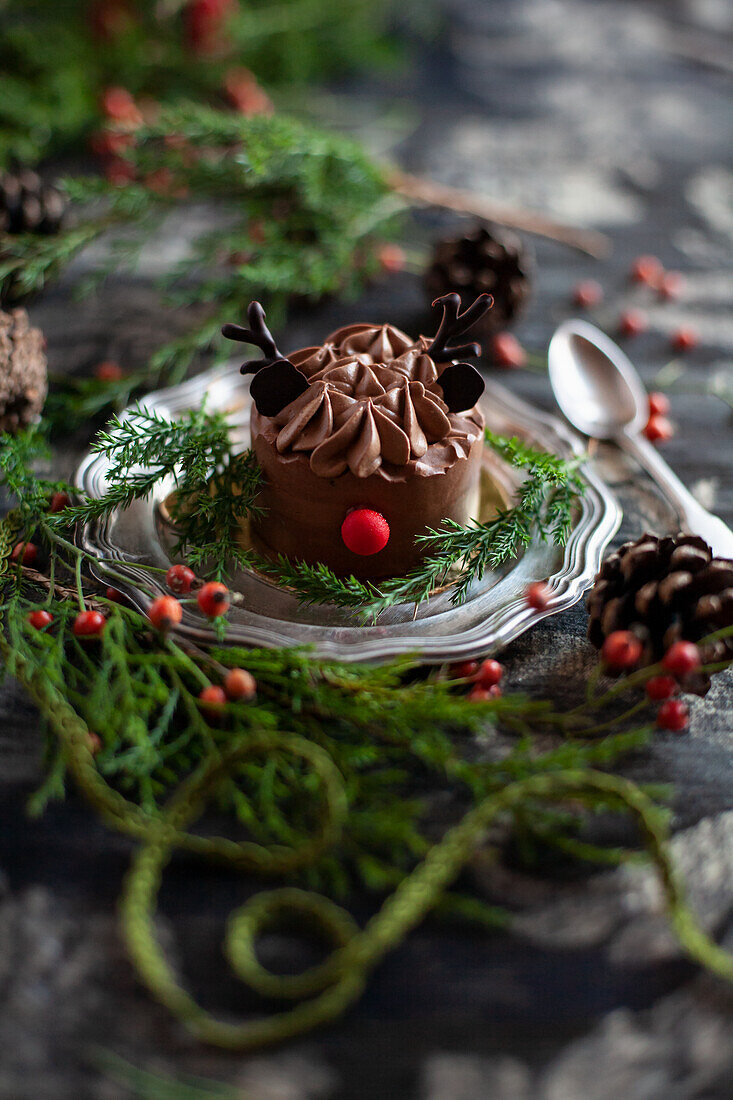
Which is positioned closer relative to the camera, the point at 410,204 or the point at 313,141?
the point at 313,141

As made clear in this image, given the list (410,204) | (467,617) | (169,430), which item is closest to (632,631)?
(467,617)

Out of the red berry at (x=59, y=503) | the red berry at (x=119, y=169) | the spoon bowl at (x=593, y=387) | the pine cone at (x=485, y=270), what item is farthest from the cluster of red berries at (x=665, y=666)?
the red berry at (x=119, y=169)

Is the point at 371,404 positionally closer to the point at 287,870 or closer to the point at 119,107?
the point at 287,870

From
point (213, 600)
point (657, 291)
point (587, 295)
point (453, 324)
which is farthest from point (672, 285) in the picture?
point (213, 600)

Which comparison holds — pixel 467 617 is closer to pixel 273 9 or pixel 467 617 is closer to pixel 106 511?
pixel 106 511

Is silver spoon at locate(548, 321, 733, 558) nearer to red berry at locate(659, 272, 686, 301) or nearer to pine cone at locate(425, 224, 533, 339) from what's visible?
pine cone at locate(425, 224, 533, 339)
